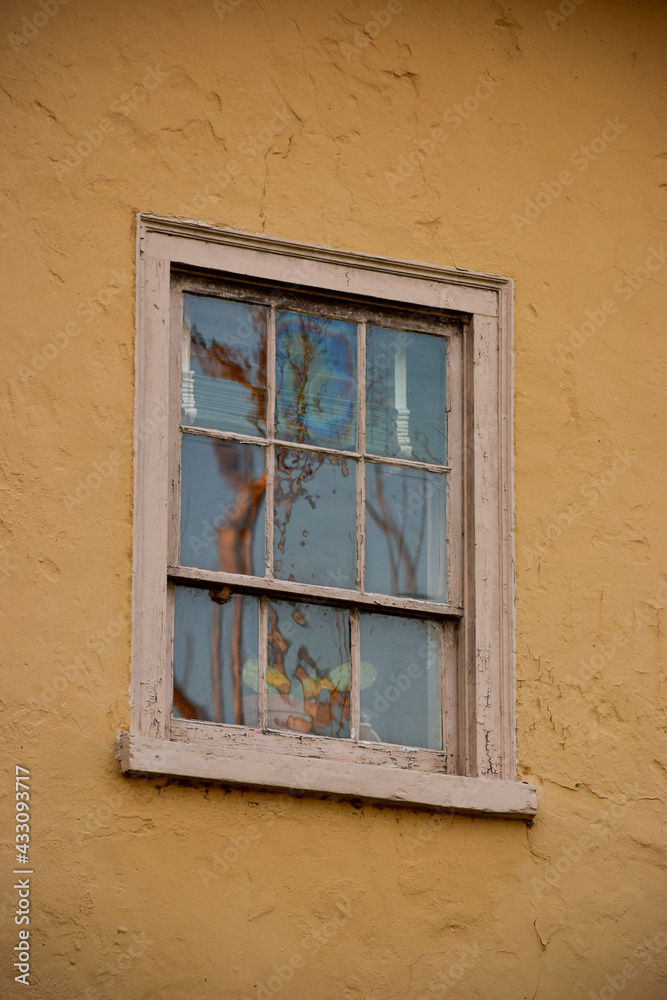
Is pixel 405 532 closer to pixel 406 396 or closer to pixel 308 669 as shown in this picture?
pixel 406 396

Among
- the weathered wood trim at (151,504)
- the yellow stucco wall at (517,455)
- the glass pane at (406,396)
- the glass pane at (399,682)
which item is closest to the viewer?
the yellow stucco wall at (517,455)

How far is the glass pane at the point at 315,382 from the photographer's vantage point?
18.9 ft

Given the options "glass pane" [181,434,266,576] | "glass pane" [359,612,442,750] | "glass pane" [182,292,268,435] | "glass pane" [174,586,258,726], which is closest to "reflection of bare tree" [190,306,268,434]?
"glass pane" [182,292,268,435]

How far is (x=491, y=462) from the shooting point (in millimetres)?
5844

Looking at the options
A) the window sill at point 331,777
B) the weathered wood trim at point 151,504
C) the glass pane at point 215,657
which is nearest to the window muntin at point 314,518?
the glass pane at point 215,657

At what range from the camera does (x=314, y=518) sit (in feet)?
18.6

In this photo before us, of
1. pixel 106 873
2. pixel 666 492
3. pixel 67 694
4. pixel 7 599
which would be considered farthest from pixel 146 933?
pixel 666 492

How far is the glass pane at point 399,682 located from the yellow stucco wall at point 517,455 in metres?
0.31

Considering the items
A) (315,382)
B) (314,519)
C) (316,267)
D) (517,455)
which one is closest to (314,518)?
(314,519)

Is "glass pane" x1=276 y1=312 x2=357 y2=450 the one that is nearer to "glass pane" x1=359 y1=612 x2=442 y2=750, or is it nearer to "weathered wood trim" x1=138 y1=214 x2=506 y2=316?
"weathered wood trim" x1=138 y1=214 x2=506 y2=316

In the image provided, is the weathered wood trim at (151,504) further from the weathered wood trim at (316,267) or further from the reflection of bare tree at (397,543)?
the reflection of bare tree at (397,543)

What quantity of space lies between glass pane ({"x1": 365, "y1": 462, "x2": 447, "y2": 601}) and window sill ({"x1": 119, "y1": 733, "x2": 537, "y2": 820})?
0.70m

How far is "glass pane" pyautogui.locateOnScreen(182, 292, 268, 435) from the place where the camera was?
18.5 ft

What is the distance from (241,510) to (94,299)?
0.88 m
